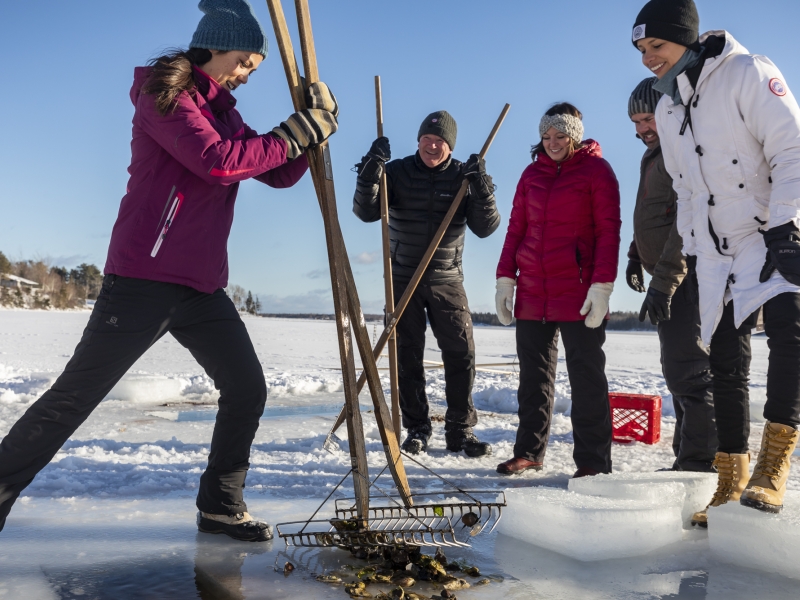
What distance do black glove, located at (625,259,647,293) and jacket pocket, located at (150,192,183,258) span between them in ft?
8.05

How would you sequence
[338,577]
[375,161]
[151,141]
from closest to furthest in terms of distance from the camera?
[338,577] < [151,141] < [375,161]

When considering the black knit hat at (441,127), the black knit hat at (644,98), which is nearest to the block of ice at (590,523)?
the black knit hat at (644,98)

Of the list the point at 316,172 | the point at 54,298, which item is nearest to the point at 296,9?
the point at 316,172

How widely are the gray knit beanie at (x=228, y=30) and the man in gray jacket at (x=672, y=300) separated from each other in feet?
5.83

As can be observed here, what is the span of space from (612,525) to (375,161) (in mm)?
2433

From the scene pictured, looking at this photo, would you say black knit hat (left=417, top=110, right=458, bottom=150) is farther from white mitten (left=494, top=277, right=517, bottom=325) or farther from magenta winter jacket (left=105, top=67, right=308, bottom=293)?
magenta winter jacket (left=105, top=67, right=308, bottom=293)

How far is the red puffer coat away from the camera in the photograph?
339cm

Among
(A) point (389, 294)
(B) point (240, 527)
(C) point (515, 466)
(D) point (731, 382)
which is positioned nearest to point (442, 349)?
(A) point (389, 294)

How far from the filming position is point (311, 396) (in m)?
6.85

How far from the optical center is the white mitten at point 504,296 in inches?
144

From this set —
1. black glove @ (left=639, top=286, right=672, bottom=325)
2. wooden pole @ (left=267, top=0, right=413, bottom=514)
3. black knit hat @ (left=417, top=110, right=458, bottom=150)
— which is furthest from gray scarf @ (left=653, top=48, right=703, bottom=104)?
black knit hat @ (left=417, top=110, right=458, bottom=150)

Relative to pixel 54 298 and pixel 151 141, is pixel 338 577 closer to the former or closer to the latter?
pixel 151 141

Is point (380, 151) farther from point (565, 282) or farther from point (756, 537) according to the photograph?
point (756, 537)

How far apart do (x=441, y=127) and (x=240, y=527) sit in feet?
8.66
